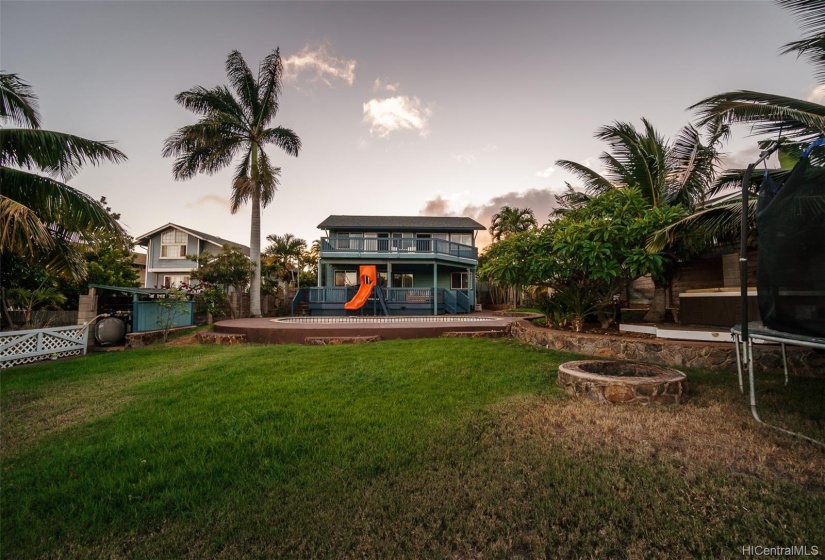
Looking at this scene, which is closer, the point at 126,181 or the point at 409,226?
the point at 126,181

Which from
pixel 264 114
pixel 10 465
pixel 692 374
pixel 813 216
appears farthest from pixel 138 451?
pixel 264 114

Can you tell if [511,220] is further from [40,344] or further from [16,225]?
[40,344]

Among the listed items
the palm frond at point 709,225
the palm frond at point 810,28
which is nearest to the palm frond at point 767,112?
the palm frond at point 810,28

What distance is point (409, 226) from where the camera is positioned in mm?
20016

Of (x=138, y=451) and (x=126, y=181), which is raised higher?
(x=126, y=181)

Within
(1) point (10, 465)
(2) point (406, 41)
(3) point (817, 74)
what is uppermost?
(2) point (406, 41)

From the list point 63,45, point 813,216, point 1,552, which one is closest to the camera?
point 1,552

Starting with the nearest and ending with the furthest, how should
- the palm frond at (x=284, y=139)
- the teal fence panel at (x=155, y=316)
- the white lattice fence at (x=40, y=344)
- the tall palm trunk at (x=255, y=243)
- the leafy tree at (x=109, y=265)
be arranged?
1. the white lattice fence at (x=40, y=344)
2. the teal fence panel at (x=155, y=316)
3. the leafy tree at (x=109, y=265)
4. the tall palm trunk at (x=255, y=243)
5. the palm frond at (x=284, y=139)

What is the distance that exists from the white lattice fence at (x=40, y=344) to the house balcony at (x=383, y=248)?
29.3 feet

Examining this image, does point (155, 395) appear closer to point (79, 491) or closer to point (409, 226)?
point (79, 491)

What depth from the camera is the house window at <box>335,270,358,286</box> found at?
63.7ft

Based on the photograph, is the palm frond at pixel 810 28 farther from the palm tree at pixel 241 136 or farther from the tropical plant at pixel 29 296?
the tropical plant at pixel 29 296

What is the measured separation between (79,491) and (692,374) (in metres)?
7.09

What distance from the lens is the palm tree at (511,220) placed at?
24500 millimetres
